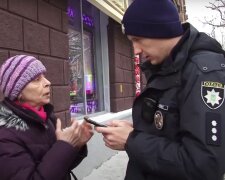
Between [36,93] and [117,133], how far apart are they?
80 centimetres

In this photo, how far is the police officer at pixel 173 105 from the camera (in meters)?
1.56

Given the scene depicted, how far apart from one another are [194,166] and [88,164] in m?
4.60

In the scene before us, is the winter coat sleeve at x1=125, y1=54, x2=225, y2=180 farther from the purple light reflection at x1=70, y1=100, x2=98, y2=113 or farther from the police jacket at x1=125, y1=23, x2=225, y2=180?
the purple light reflection at x1=70, y1=100, x2=98, y2=113

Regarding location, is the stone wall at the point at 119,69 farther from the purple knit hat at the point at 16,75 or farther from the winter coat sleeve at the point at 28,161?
the winter coat sleeve at the point at 28,161

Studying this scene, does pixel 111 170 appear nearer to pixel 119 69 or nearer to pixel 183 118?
pixel 119 69

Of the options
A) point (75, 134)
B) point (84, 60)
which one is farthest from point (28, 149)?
point (84, 60)

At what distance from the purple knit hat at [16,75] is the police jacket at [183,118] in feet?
2.66

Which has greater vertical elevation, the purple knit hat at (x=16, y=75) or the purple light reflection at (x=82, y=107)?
the purple knit hat at (x=16, y=75)

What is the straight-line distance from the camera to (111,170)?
20.9 ft

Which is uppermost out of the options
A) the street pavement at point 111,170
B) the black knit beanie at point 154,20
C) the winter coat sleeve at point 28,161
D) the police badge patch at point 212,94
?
the black knit beanie at point 154,20

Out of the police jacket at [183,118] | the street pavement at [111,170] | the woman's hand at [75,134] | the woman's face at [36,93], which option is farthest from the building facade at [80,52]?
the police jacket at [183,118]

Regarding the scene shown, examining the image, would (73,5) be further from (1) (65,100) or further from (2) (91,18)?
(1) (65,100)

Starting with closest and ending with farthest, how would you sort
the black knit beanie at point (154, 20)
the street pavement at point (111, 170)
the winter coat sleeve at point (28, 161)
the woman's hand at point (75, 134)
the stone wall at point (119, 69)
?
the black knit beanie at point (154, 20), the winter coat sleeve at point (28, 161), the woman's hand at point (75, 134), the street pavement at point (111, 170), the stone wall at point (119, 69)

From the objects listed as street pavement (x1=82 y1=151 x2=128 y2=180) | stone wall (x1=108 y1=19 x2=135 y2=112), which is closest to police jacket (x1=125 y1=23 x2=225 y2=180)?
street pavement (x1=82 y1=151 x2=128 y2=180)
